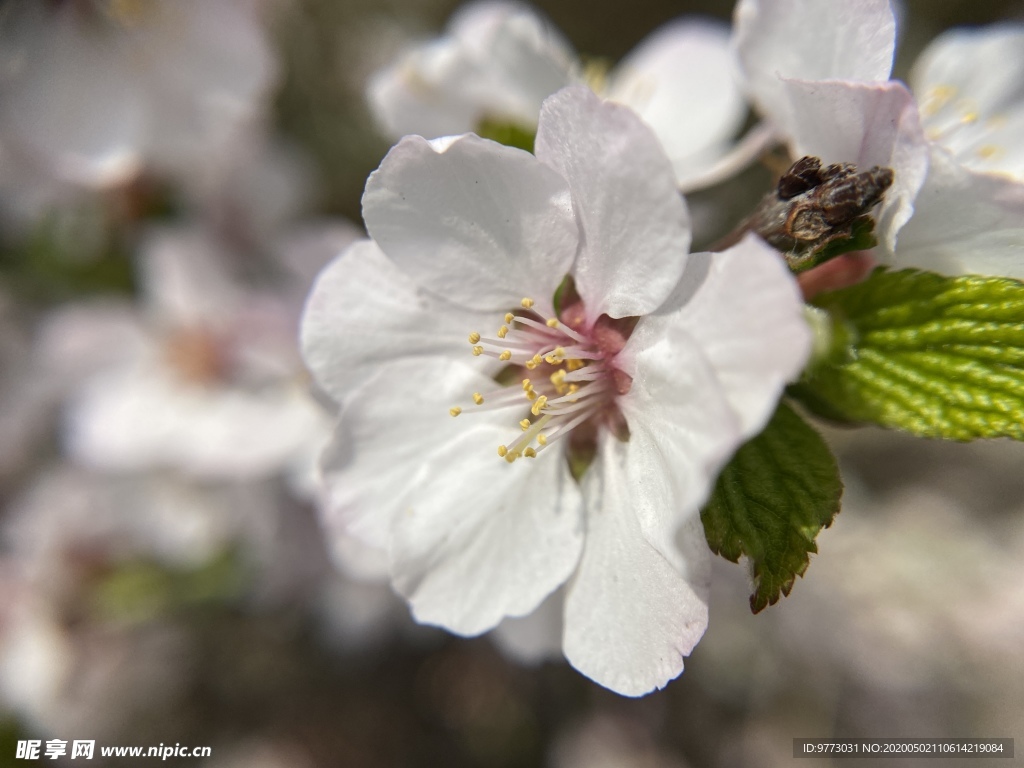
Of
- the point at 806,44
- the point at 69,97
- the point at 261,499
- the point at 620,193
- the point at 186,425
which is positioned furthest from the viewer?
the point at 261,499

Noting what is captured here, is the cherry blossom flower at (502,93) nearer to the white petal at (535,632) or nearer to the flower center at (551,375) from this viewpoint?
the flower center at (551,375)

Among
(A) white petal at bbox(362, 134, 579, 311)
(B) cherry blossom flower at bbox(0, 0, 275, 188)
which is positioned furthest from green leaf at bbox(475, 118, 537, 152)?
(B) cherry blossom flower at bbox(0, 0, 275, 188)

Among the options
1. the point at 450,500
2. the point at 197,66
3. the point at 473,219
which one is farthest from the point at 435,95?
the point at 450,500

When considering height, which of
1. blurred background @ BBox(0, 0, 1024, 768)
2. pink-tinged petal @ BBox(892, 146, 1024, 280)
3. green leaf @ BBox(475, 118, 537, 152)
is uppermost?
pink-tinged petal @ BBox(892, 146, 1024, 280)

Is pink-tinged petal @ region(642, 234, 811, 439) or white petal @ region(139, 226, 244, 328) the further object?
white petal @ region(139, 226, 244, 328)

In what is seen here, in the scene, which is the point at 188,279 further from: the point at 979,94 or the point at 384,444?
the point at 979,94

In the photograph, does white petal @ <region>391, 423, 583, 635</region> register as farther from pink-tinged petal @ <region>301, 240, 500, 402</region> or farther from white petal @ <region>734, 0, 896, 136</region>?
white petal @ <region>734, 0, 896, 136</region>

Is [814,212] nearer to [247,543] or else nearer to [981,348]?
[981,348]
